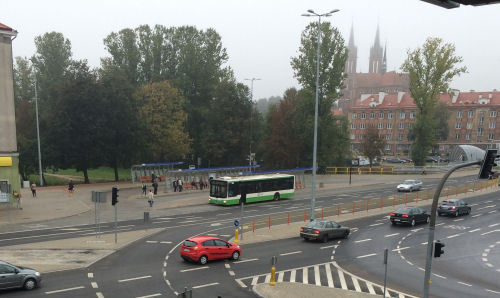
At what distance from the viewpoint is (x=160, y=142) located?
60781mm

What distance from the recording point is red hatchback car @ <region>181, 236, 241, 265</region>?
20.3m

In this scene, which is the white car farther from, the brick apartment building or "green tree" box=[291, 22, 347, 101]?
the brick apartment building

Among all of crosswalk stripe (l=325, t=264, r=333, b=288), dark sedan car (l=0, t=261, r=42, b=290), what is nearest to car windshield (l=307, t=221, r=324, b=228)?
crosswalk stripe (l=325, t=264, r=333, b=288)

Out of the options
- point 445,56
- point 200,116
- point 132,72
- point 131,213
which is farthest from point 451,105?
point 131,213

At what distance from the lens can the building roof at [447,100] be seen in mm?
105688

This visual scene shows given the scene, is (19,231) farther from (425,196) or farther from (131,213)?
(425,196)

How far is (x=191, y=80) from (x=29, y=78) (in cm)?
3064

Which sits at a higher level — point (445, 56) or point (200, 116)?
point (445, 56)

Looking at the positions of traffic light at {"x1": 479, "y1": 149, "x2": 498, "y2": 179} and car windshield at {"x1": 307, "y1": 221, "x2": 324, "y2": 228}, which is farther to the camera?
car windshield at {"x1": 307, "y1": 221, "x2": 324, "y2": 228}

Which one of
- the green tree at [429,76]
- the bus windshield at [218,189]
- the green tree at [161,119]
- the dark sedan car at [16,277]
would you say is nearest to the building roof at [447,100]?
the green tree at [429,76]

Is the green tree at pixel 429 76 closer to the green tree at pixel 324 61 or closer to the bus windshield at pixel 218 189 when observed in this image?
the green tree at pixel 324 61

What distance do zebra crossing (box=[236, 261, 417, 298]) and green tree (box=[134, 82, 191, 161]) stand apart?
4268 centimetres

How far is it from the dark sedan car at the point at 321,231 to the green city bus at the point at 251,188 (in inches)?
456

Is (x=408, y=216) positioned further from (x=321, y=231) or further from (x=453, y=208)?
(x=321, y=231)
